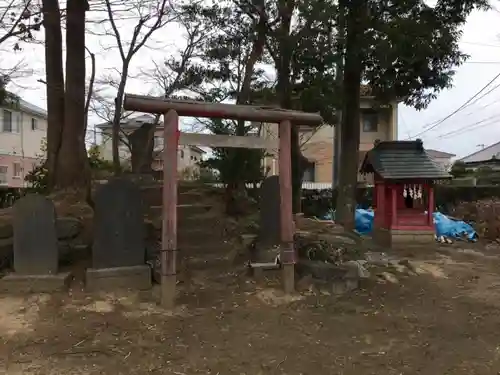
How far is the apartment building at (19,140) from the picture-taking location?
24953mm

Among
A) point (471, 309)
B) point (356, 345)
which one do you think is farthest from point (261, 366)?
point (471, 309)

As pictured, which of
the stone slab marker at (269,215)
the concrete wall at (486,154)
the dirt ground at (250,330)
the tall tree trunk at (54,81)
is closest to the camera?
the dirt ground at (250,330)

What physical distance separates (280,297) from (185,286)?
1.23 meters

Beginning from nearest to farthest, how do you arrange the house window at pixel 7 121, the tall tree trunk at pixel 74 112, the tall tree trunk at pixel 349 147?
the tall tree trunk at pixel 74 112, the tall tree trunk at pixel 349 147, the house window at pixel 7 121

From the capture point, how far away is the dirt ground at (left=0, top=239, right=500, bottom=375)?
13.5 feet

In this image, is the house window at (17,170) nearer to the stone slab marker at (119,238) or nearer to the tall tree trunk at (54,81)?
the tall tree trunk at (54,81)

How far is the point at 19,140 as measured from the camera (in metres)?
26.3

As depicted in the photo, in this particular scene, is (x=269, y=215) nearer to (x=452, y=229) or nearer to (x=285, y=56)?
(x=285, y=56)

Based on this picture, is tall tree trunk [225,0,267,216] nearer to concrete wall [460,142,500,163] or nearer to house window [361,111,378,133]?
house window [361,111,378,133]

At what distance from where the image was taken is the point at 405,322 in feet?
17.5

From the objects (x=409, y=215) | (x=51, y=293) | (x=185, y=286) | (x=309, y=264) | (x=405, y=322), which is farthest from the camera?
(x=409, y=215)

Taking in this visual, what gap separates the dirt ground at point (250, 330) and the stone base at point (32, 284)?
13 cm

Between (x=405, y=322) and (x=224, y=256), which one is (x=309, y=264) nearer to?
(x=224, y=256)

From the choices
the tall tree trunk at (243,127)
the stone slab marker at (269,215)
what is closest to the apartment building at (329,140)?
the tall tree trunk at (243,127)
